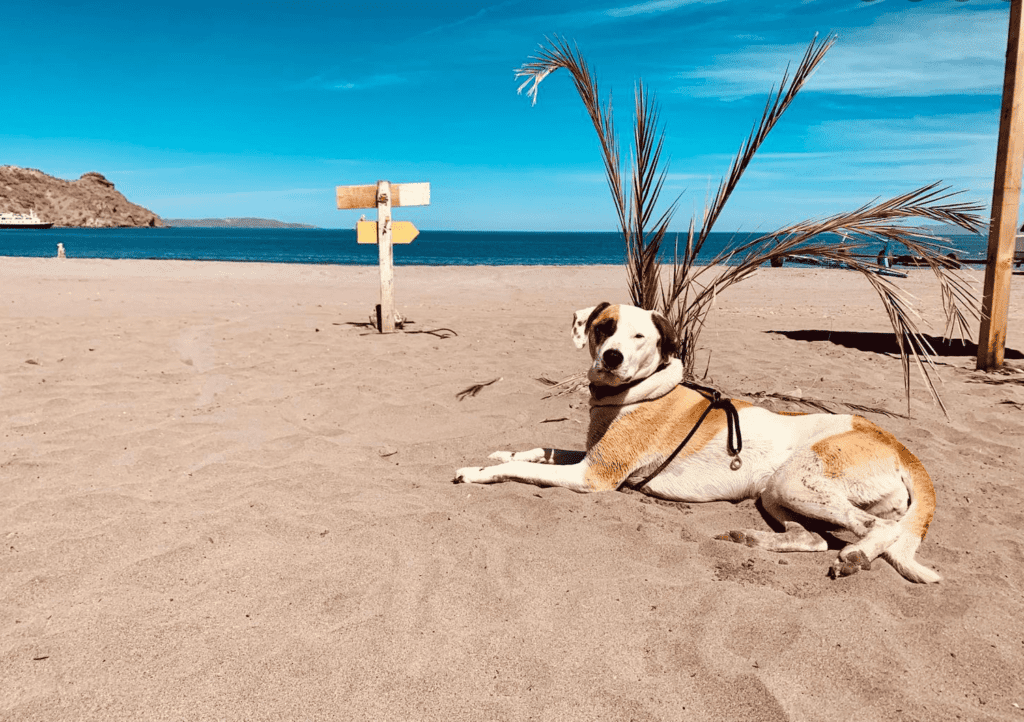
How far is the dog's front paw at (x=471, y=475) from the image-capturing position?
3.66m

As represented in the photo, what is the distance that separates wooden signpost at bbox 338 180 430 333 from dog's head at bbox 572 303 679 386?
19.4ft

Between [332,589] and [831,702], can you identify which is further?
[332,589]

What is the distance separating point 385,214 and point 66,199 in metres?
201

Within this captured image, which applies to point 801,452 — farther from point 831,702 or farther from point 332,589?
point 332,589

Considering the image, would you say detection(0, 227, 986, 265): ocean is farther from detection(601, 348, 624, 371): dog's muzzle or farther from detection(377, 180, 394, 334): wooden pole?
detection(377, 180, 394, 334): wooden pole

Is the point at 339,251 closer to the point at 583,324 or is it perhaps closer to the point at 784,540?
the point at 583,324

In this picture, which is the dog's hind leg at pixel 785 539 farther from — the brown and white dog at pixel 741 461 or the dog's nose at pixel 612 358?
the dog's nose at pixel 612 358

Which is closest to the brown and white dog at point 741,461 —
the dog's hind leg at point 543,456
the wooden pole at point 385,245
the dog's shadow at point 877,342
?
the dog's hind leg at point 543,456

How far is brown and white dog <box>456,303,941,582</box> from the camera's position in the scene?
2.89 meters

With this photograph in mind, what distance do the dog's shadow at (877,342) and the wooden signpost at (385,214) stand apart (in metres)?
5.38

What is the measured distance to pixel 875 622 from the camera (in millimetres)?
2414

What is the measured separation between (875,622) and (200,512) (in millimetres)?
3116

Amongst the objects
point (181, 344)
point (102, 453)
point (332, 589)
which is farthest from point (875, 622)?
point (181, 344)

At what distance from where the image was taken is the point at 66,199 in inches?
6639
